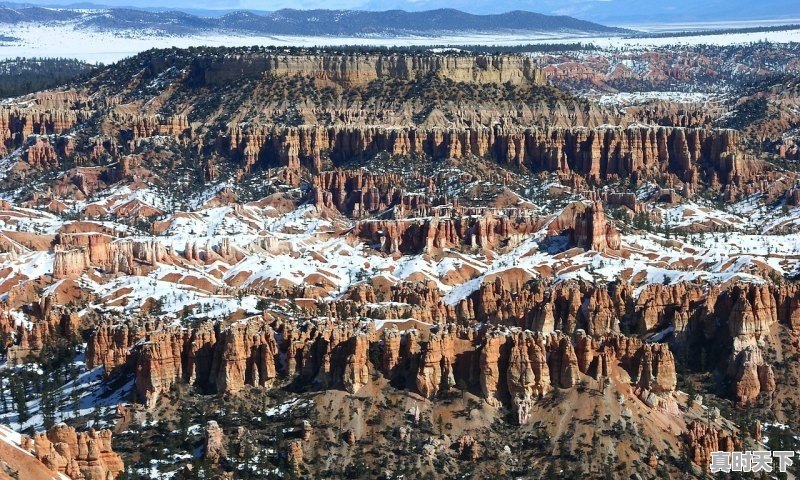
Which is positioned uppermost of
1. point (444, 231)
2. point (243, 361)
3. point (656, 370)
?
point (656, 370)

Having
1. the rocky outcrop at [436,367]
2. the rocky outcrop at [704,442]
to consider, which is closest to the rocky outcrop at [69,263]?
the rocky outcrop at [436,367]

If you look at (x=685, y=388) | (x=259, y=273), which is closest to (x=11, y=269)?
(x=259, y=273)

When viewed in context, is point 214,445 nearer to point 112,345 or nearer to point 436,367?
point 436,367

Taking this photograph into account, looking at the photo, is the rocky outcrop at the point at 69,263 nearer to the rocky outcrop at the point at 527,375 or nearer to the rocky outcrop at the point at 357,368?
the rocky outcrop at the point at 357,368

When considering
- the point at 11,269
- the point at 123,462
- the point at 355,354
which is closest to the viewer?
the point at 123,462

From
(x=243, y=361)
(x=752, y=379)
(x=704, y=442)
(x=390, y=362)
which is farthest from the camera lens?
(x=752, y=379)

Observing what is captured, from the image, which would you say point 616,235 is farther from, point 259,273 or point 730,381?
point 730,381

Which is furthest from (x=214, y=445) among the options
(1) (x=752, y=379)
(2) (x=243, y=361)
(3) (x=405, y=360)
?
(1) (x=752, y=379)

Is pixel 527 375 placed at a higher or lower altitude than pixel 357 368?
higher

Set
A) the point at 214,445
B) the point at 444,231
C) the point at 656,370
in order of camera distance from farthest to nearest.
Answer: the point at 444,231 → the point at 656,370 → the point at 214,445
